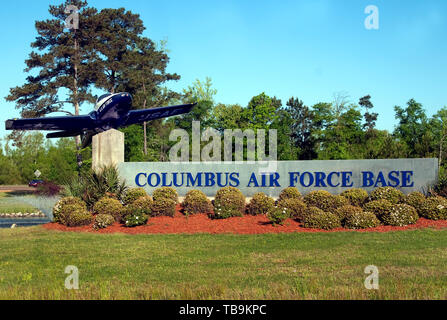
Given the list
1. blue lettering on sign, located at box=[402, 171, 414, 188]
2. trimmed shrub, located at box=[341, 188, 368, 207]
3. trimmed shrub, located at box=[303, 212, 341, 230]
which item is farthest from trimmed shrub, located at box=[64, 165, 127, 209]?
blue lettering on sign, located at box=[402, 171, 414, 188]

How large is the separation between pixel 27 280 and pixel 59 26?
40.7 meters

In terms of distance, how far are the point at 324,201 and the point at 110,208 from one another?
7.80m

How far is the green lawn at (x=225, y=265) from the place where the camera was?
7789mm

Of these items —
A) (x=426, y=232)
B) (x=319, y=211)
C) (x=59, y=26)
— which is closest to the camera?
(x=426, y=232)

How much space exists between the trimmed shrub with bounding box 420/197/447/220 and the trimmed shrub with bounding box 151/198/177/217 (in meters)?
8.93

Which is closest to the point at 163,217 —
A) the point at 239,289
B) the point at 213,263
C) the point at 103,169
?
the point at 103,169

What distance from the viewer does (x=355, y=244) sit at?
12609 mm

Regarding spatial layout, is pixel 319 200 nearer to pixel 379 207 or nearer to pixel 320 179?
pixel 379 207

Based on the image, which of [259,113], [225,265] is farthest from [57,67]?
[225,265]

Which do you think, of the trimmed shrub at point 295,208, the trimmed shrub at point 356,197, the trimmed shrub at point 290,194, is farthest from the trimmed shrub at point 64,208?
the trimmed shrub at point 356,197

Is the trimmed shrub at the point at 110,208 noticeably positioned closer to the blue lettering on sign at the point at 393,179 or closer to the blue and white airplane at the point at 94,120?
the blue and white airplane at the point at 94,120

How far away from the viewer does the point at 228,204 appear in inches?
667

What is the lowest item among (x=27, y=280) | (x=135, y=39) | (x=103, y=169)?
(x=27, y=280)
